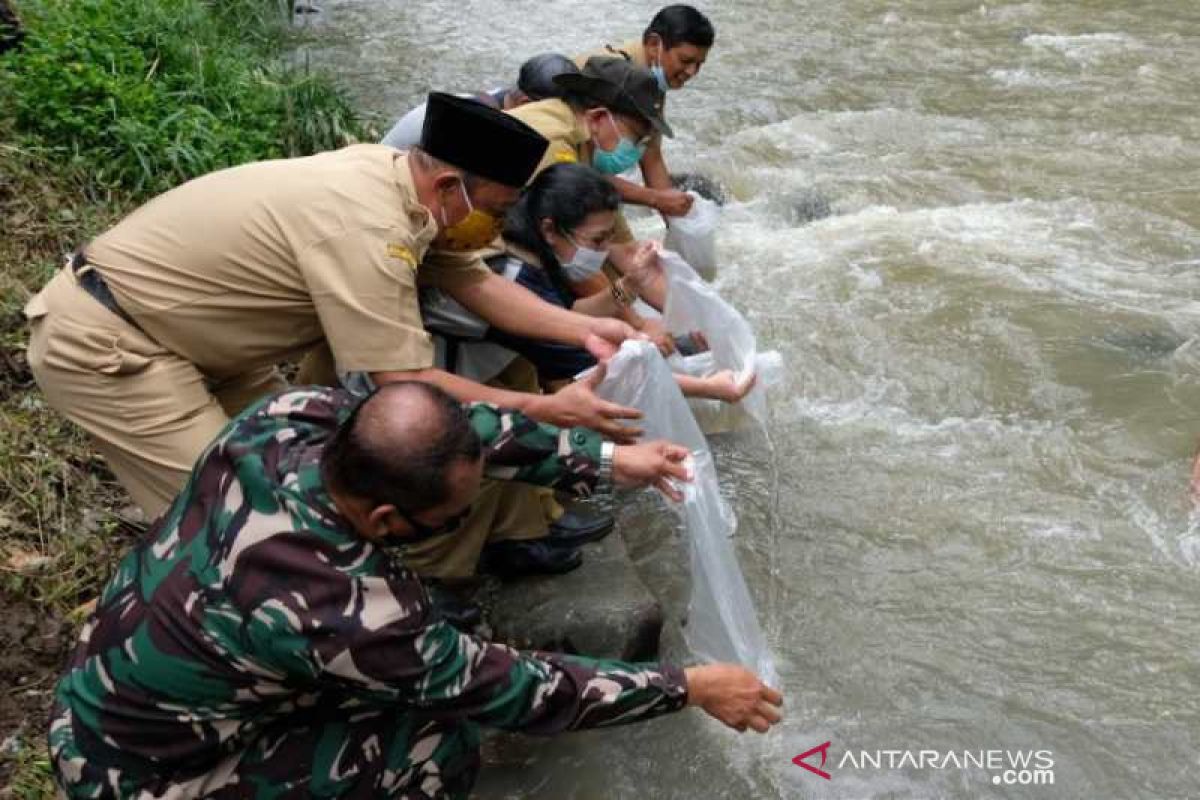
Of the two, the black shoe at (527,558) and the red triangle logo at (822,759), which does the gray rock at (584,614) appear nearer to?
the black shoe at (527,558)

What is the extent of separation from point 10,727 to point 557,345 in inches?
66.9

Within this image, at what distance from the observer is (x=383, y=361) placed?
8.81ft

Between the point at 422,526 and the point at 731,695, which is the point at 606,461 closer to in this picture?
the point at 731,695

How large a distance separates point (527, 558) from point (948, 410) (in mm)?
2180

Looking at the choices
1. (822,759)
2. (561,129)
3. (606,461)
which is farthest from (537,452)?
(561,129)

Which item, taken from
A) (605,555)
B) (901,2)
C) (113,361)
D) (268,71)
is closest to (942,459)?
(605,555)

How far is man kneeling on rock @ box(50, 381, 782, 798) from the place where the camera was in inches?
77.9

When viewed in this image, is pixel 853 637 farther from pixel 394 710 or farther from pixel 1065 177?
pixel 1065 177

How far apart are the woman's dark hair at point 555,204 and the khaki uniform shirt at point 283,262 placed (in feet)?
2.10

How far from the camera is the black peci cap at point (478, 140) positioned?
276 cm

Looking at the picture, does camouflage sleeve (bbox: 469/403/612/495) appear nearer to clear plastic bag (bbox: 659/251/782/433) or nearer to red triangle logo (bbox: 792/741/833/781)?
red triangle logo (bbox: 792/741/833/781)

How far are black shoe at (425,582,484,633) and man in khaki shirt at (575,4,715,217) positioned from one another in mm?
1952

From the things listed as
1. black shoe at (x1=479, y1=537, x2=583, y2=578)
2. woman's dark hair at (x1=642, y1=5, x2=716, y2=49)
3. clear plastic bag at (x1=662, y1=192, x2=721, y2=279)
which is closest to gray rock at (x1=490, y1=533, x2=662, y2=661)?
black shoe at (x1=479, y1=537, x2=583, y2=578)

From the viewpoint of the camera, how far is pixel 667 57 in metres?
4.90
